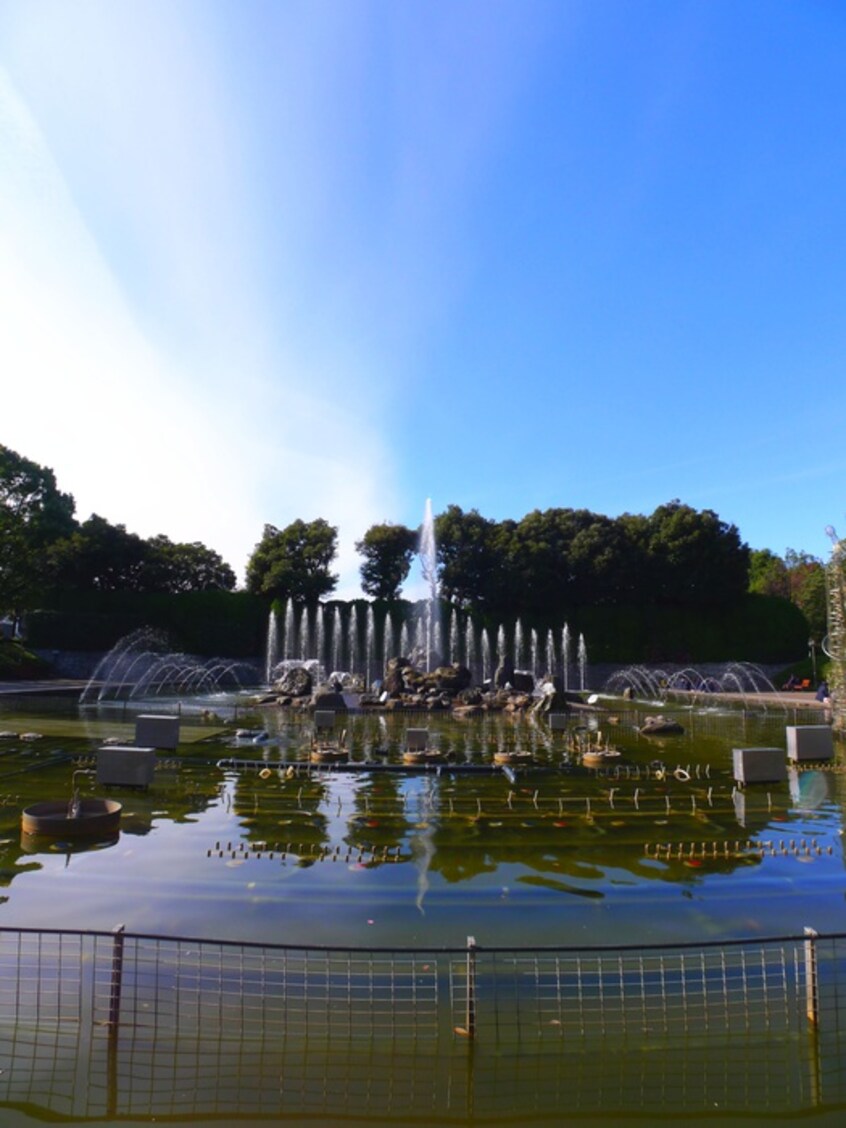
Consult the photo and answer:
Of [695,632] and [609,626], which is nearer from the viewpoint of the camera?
[695,632]

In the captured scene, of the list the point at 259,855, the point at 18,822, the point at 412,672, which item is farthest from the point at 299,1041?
the point at 412,672

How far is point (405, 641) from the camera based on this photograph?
51.0 m

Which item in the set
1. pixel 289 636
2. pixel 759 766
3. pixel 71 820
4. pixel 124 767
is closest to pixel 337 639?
pixel 289 636

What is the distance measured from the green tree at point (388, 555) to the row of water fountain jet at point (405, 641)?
19.2 ft

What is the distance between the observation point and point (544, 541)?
2101 inches

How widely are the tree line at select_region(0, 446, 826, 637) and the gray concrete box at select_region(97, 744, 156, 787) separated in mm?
40592

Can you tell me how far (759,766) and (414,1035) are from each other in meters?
10.4

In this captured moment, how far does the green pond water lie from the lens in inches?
178

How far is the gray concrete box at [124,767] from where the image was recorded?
12.2m

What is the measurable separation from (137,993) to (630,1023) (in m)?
3.35

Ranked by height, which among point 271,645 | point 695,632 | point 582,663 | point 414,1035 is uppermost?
point 695,632

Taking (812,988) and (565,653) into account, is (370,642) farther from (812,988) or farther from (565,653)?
(812,988)

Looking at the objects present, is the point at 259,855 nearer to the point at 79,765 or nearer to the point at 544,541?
the point at 79,765

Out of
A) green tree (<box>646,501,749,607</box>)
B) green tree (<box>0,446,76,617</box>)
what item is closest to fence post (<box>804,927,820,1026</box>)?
green tree (<box>0,446,76,617</box>)
